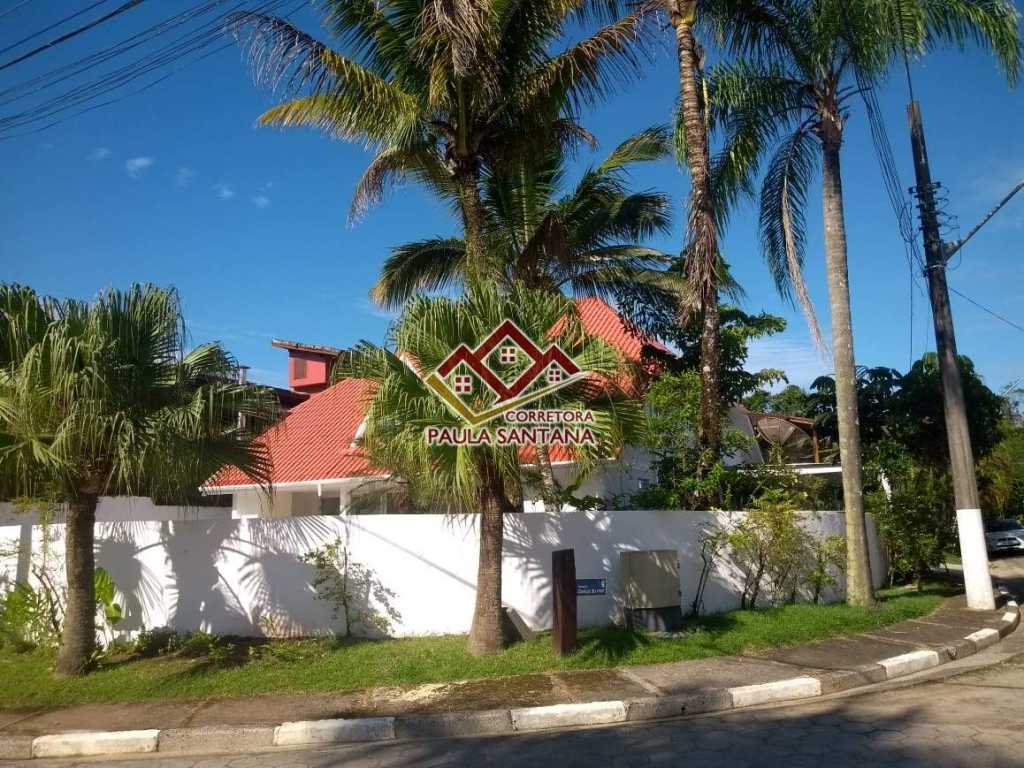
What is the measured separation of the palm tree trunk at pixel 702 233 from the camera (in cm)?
1125

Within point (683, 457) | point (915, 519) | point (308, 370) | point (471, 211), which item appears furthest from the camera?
point (308, 370)

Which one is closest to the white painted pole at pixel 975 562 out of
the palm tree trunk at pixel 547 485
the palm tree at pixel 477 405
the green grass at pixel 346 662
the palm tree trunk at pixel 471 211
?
the green grass at pixel 346 662

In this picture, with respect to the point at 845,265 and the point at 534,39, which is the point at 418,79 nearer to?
the point at 534,39

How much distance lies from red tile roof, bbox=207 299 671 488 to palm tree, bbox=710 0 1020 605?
3.63 m

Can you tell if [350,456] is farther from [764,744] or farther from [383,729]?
[764,744]

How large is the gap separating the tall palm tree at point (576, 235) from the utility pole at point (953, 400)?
14.0ft

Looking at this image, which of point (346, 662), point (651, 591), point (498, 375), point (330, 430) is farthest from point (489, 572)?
point (330, 430)

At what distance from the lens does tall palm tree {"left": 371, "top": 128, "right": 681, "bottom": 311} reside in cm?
1397

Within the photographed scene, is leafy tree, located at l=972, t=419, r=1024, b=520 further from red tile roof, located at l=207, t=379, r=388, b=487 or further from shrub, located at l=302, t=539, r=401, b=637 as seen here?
shrub, located at l=302, t=539, r=401, b=637

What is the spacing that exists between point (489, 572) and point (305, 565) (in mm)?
2511

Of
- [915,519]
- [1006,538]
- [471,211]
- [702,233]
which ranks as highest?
[471,211]

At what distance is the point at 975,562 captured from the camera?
11766 millimetres

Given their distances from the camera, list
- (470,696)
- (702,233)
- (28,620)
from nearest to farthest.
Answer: (470,696) → (28,620) → (702,233)
